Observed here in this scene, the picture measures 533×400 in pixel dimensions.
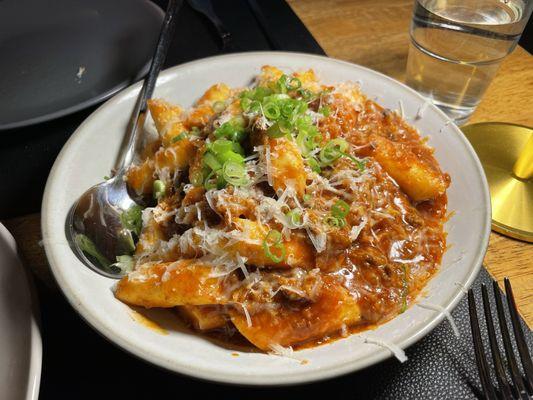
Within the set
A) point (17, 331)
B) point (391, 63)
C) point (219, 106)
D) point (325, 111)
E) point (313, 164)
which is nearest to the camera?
point (17, 331)

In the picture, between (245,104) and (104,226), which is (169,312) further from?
(245,104)

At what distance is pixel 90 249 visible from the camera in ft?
4.20

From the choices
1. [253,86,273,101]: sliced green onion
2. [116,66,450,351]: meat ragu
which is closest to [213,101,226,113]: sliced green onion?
[116,66,450,351]: meat ragu

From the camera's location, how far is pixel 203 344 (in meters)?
1.14

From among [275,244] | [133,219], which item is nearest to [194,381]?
[275,244]

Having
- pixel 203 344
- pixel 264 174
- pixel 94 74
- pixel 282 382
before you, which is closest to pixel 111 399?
pixel 203 344

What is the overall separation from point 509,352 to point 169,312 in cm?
87

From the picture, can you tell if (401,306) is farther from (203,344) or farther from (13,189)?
(13,189)

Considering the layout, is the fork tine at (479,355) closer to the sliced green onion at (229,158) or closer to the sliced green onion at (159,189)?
the sliced green onion at (229,158)

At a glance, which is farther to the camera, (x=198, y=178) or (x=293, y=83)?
(x=293, y=83)

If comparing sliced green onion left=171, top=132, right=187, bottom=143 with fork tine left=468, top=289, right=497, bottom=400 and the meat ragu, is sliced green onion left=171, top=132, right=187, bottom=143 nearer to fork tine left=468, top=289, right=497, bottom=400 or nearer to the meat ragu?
the meat ragu

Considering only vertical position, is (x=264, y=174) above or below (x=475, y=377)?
above

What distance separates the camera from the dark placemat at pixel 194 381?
1.21 meters

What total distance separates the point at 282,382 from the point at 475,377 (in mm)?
597
